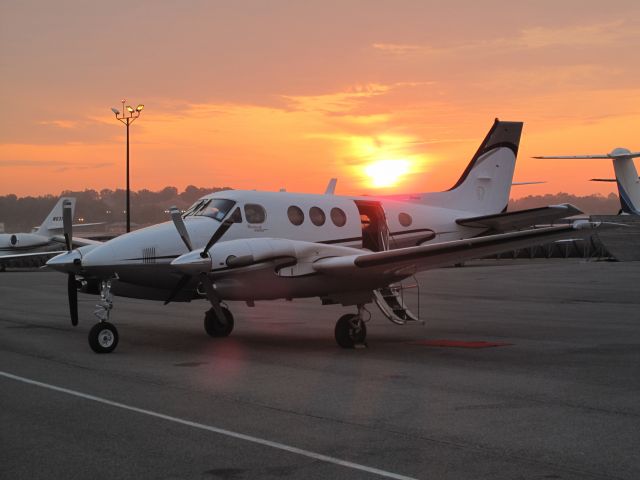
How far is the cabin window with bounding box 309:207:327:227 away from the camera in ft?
56.2

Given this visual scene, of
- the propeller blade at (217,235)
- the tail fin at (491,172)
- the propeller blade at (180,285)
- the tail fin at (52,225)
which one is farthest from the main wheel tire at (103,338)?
the tail fin at (52,225)

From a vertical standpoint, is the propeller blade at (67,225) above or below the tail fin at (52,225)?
below

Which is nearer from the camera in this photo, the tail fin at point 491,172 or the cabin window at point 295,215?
the cabin window at point 295,215

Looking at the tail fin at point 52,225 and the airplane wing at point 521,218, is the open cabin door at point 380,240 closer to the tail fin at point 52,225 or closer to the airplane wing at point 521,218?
the airplane wing at point 521,218

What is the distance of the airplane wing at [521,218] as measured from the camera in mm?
17341

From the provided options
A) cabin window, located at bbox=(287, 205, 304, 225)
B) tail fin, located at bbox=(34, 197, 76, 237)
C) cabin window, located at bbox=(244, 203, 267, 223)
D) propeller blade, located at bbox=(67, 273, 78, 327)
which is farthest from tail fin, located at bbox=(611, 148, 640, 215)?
propeller blade, located at bbox=(67, 273, 78, 327)

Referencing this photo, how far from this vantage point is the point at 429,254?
46.5 ft

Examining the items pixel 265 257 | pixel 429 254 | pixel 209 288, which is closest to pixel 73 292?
pixel 209 288

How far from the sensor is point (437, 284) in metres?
35.0

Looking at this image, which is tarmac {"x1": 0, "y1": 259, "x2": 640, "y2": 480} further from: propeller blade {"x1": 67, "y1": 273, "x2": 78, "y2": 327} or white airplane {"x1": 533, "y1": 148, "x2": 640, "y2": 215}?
white airplane {"x1": 533, "y1": 148, "x2": 640, "y2": 215}

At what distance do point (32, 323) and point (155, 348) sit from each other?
6.20m

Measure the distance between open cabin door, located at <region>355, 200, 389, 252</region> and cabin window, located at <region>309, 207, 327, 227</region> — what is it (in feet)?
3.88

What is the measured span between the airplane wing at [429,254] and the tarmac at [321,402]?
60.9 inches

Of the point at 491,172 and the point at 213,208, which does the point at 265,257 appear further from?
the point at 491,172
